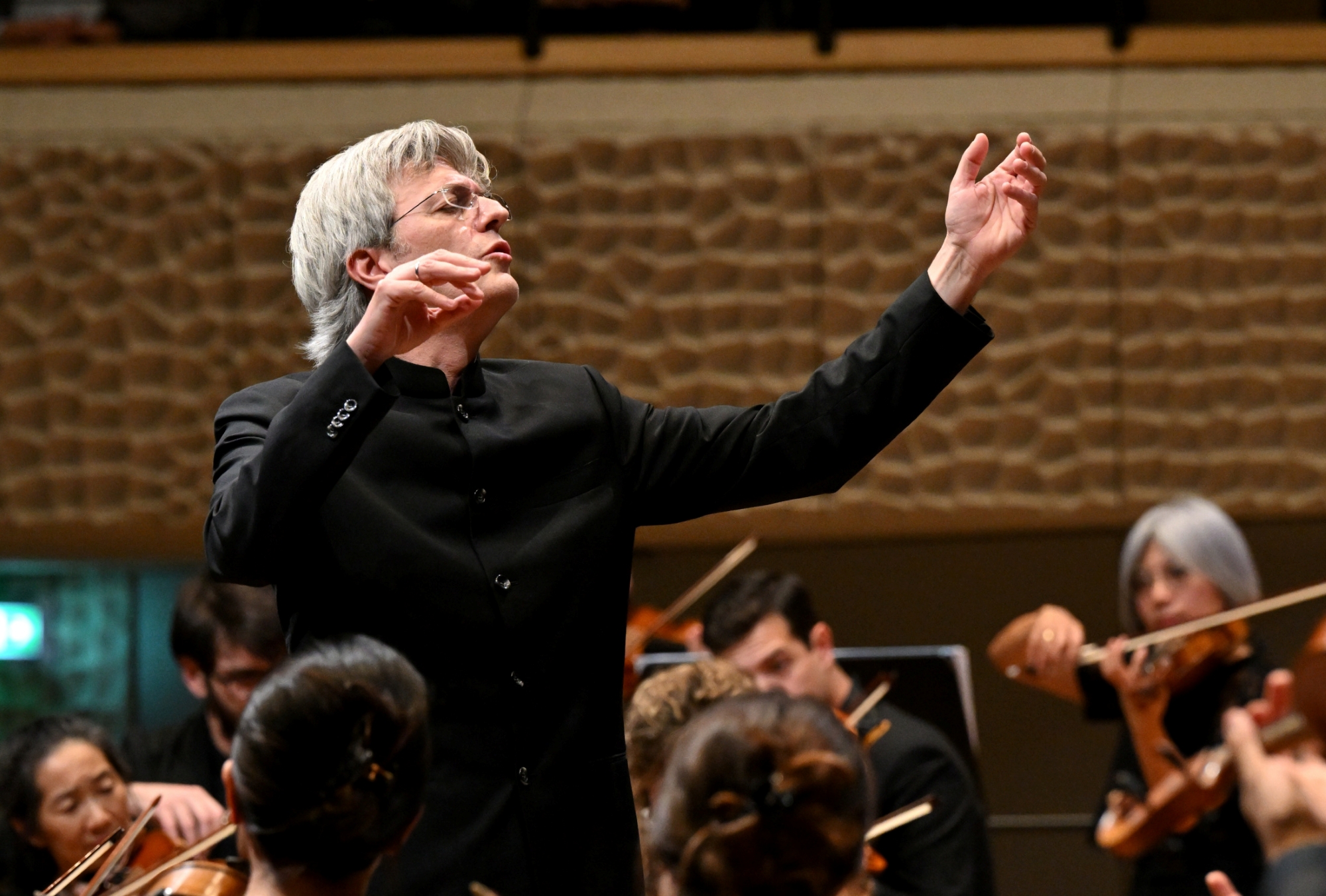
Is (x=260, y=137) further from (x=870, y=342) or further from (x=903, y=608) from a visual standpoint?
(x=870, y=342)

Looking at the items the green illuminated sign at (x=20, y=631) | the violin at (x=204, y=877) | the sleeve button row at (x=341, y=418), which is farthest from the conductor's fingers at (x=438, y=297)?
the green illuminated sign at (x=20, y=631)

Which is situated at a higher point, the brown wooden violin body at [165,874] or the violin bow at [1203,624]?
the brown wooden violin body at [165,874]

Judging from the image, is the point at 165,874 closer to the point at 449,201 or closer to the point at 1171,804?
the point at 449,201

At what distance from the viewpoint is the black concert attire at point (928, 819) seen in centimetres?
293

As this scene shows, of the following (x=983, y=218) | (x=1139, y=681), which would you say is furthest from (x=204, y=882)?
(x=1139, y=681)

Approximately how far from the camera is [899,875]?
2.94 metres

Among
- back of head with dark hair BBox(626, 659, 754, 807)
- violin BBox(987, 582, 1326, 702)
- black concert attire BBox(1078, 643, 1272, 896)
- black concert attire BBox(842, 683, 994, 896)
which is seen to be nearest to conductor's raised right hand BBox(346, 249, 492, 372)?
back of head with dark hair BBox(626, 659, 754, 807)

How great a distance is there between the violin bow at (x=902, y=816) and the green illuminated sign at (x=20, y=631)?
9.39 feet

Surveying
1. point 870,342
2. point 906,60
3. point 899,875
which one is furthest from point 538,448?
point 906,60

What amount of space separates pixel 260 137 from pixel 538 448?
3.21m

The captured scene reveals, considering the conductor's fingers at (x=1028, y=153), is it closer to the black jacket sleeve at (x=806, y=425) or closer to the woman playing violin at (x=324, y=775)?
the black jacket sleeve at (x=806, y=425)

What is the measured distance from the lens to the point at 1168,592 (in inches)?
138

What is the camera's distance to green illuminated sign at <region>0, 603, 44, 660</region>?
4.73 m

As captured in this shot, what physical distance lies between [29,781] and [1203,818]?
2134mm
